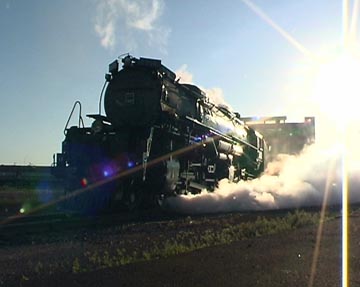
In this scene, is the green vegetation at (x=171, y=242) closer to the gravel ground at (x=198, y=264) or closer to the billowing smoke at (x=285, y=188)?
the gravel ground at (x=198, y=264)

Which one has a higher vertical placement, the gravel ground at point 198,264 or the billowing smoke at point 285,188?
the billowing smoke at point 285,188

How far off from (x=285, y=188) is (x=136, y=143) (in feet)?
34.8

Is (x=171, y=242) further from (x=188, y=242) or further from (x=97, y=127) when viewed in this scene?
(x=97, y=127)

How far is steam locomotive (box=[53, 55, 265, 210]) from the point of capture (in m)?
16.1

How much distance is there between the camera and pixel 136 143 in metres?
16.5

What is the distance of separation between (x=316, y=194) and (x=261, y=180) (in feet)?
12.1

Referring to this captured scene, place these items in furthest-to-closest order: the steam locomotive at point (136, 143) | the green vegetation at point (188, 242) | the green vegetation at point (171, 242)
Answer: the steam locomotive at point (136, 143) → the green vegetation at point (188, 242) → the green vegetation at point (171, 242)

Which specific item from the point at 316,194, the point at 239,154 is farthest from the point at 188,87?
the point at 316,194

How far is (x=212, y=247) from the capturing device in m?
9.17

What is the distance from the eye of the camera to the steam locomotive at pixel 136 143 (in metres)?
16.1

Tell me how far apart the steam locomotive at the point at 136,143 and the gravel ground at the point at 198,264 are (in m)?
4.70

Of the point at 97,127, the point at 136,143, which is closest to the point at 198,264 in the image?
the point at 136,143

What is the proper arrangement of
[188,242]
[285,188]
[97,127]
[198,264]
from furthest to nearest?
[285,188]
[97,127]
[188,242]
[198,264]

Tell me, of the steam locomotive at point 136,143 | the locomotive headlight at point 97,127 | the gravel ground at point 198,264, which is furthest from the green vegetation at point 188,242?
the locomotive headlight at point 97,127
